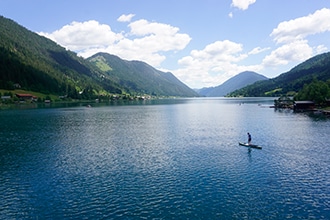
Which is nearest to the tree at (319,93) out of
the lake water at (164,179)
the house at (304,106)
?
the house at (304,106)

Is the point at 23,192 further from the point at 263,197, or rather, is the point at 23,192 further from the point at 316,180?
the point at 316,180

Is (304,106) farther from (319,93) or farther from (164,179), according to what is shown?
(164,179)

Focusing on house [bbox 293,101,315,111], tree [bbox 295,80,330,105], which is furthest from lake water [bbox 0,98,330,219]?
house [bbox 293,101,315,111]

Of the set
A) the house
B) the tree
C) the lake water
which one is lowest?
the lake water

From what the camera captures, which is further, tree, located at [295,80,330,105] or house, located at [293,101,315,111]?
house, located at [293,101,315,111]

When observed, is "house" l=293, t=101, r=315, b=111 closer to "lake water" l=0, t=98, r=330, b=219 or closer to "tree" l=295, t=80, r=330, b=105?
"tree" l=295, t=80, r=330, b=105

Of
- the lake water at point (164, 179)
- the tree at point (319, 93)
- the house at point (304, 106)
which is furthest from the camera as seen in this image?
the house at point (304, 106)

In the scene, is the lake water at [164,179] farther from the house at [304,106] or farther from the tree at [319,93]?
the house at [304,106]

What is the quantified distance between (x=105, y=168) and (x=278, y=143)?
48005 millimetres

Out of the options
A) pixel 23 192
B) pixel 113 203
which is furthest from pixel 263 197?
pixel 23 192

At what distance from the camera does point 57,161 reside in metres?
53.3

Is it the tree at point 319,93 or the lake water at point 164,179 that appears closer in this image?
the lake water at point 164,179

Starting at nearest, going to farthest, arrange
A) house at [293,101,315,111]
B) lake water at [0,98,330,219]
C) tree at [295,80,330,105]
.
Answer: lake water at [0,98,330,219]
tree at [295,80,330,105]
house at [293,101,315,111]

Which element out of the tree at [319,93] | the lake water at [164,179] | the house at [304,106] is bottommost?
the lake water at [164,179]
